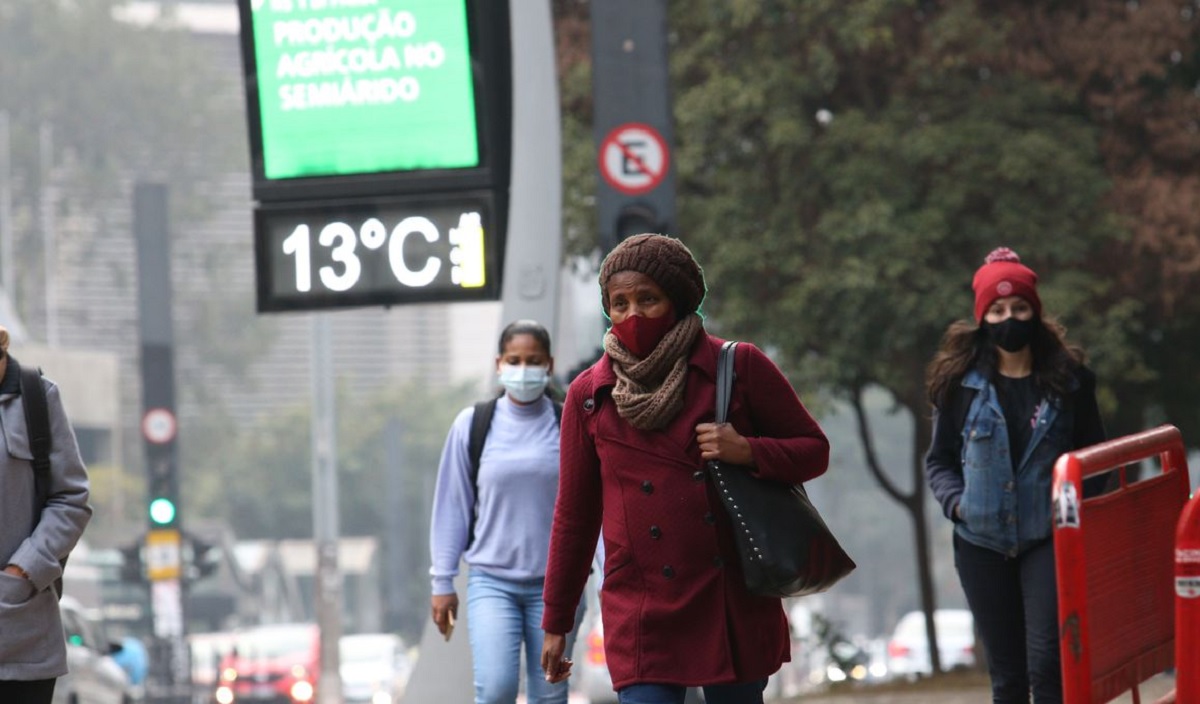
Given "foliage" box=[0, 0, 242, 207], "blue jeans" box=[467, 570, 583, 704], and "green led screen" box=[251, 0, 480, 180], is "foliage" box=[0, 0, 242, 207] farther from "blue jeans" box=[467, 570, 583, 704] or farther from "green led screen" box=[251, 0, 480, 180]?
"blue jeans" box=[467, 570, 583, 704]

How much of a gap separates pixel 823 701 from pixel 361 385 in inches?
3402

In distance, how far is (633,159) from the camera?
10.6 meters

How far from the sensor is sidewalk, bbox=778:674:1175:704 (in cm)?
1623

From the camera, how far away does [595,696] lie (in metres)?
17.0

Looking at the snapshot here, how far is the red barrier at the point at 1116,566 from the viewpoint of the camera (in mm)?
5789

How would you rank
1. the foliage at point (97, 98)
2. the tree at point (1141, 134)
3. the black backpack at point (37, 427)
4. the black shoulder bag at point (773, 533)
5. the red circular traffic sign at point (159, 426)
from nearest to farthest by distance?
the black shoulder bag at point (773, 533), the black backpack at point (37, 427), the tree at point (1141, 134), the red circular traffic sign at point (159, 426), the foliage at point (97, 98)

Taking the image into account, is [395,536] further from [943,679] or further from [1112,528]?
[1112,528]

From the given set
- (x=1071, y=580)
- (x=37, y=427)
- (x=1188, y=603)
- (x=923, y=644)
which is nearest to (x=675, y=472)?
(x=1071, y=580)

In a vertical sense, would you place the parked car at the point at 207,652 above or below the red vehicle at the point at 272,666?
below

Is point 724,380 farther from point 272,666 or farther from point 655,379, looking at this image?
point 272,666

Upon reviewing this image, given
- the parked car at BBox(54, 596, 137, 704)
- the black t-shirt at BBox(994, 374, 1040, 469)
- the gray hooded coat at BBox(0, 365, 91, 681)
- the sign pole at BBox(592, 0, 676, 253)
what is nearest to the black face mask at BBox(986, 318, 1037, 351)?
the black t-shirt at BBox(994, 374, 1040, 469)

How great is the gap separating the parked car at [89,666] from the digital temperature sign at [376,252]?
23.5 feet

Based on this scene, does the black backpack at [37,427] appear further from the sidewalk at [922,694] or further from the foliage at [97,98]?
the foliage at [97,98]

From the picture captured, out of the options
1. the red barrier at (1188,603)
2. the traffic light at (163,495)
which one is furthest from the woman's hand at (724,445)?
the traffic light at (163,495)
